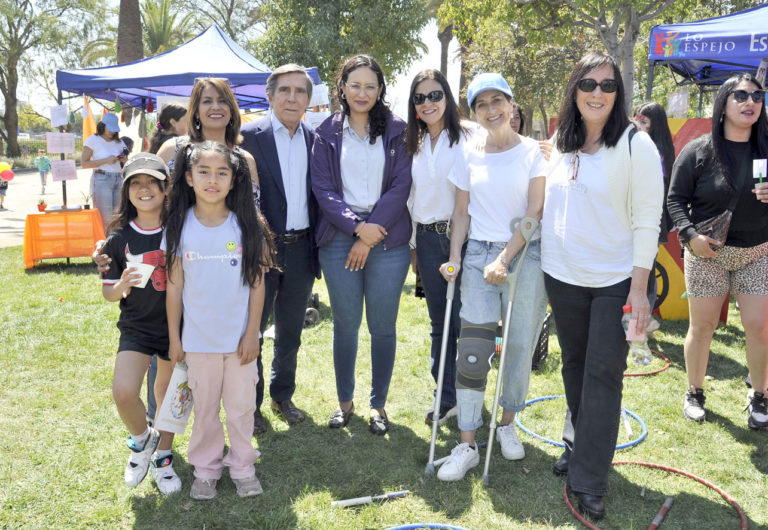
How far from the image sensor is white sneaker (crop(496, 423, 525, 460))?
3.46 m

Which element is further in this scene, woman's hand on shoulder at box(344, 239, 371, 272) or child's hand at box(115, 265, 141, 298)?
woman's hand on shoulder at box(344, 239, 371, 272)

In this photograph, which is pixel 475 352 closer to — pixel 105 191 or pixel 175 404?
pixel 175 404

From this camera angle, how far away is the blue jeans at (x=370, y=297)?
3570mm

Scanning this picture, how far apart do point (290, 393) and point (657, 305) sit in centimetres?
417

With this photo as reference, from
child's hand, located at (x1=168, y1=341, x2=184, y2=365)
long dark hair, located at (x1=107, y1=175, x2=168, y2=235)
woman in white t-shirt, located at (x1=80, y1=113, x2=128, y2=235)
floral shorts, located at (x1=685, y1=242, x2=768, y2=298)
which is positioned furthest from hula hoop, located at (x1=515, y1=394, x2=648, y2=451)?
woman in white t-shirt, located at (x1=80, y1=113, x2=128, y2=235)

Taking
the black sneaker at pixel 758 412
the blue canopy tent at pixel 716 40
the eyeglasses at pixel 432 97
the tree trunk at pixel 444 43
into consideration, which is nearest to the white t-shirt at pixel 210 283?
the eyeglasses at pixel 432 97

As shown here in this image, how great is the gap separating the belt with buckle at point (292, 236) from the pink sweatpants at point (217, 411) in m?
0.80

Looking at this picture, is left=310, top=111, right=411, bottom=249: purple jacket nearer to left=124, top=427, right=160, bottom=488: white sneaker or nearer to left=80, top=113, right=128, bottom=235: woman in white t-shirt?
left=124, top=427, right=160, bottom=488: white sneaker

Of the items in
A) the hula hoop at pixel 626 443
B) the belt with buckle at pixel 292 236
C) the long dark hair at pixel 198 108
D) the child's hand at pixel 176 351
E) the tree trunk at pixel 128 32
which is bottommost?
the hula hoop at pixel 626 443

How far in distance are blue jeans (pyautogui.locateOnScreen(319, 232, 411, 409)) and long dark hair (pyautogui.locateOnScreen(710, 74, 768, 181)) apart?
81.8 inches

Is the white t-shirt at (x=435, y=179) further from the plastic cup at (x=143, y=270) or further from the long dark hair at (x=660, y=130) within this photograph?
the long dark hair at (x=660, y=130)

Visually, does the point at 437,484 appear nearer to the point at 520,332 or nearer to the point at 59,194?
the point at 520,332

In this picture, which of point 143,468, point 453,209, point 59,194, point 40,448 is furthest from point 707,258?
point 59,194

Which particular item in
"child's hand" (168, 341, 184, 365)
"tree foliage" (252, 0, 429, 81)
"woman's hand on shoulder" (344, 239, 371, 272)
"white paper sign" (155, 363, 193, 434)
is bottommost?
"white paper sign" (155, 363, 193, 434)
